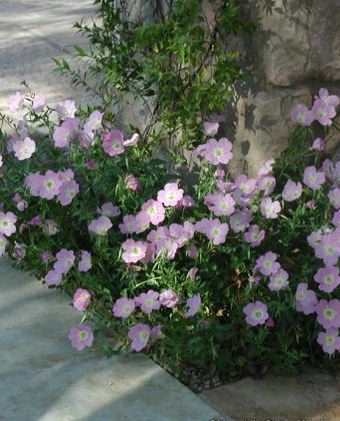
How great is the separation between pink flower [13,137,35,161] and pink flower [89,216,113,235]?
1.63ft

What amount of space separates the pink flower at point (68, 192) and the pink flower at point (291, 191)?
73 cm

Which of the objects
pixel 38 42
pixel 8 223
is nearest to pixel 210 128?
pixel 8 223

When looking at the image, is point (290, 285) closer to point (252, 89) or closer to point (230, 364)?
point (230, 364)

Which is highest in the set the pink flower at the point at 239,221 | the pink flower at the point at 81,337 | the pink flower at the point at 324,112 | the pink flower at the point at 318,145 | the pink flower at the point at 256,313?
the pink flower at the point at 324,112

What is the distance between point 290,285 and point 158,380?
52cm

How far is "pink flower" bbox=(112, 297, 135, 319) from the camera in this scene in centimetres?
285

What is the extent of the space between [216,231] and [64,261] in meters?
0.55

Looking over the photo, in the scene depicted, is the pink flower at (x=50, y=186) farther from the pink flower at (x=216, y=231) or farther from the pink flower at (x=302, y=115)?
the pink flower at (x=302, y=115)

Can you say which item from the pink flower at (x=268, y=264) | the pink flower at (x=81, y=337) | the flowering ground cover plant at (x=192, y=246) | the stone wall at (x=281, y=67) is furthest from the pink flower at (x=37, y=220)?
the pink flower at (x=268, y=264)

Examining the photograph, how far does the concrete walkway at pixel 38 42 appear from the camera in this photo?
19.1 feet

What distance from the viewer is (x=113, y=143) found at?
323 centimetres

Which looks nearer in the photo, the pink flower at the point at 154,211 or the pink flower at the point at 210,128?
the pink flower at the point at 154,211

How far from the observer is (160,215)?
9.90 ft

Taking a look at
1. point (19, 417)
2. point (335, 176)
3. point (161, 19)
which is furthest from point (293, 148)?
point (19, 417)
